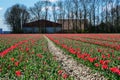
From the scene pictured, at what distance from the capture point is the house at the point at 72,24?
103162mm

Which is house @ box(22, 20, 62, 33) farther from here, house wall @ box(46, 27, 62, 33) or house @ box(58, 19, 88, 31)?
house @ box(58, 19, 88, 31)

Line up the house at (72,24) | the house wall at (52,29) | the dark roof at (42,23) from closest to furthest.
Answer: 1. the house at (72,24)
2. the house wall at (52,29)
3. the dark roof at (42,23)

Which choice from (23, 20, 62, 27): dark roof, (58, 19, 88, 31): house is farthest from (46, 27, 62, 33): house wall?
(58, 19, 88, 31): house

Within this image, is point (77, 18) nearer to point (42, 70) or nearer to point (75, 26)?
point (75, 26)

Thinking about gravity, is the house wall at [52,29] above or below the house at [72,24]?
below

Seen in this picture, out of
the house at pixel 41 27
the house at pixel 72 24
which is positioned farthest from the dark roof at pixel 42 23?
the house at pixel 72 24

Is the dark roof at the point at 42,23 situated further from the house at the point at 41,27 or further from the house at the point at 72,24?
the house at the point at 72,24

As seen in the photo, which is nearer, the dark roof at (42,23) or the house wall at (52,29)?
the house wall at (52,29)

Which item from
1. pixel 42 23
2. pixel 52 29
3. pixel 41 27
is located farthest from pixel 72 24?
pixel 41 27

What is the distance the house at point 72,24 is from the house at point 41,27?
324 cm

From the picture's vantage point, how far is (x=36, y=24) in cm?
10606

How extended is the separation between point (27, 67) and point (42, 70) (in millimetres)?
747

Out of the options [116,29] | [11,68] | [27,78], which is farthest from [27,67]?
[116,29]

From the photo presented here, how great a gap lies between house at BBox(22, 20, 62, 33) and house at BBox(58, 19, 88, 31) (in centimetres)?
324
